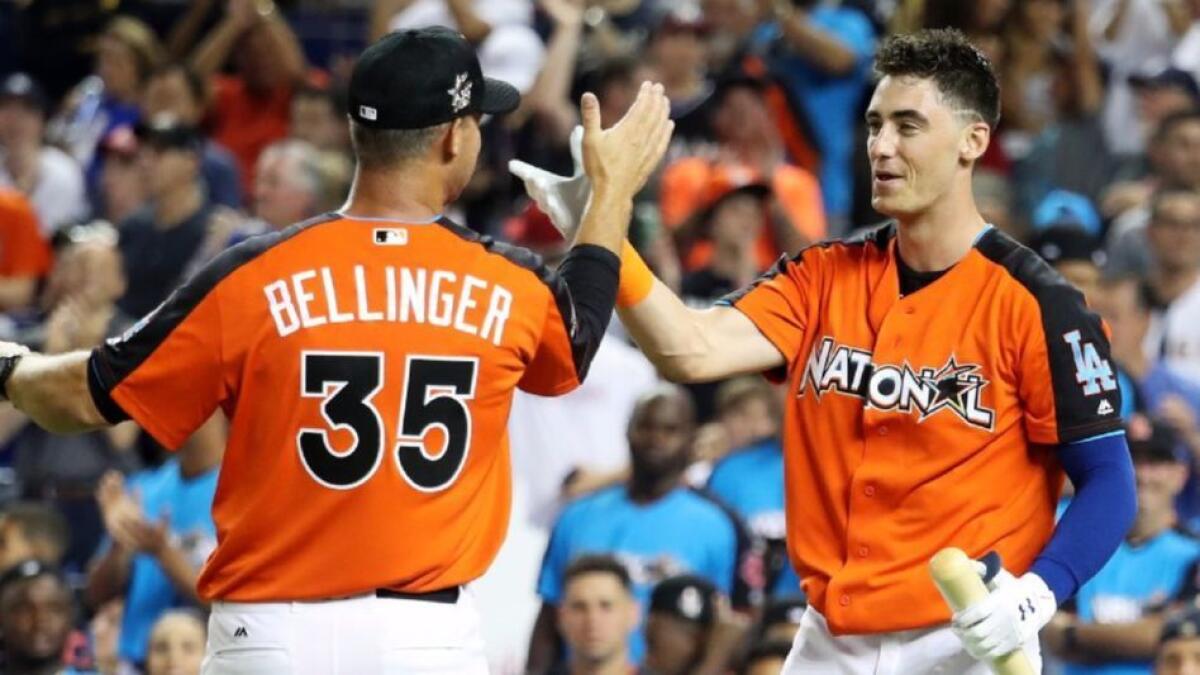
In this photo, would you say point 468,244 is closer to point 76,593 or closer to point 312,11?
point 76,593

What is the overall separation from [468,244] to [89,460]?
551cm

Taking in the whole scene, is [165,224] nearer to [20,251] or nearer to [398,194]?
[20,251]

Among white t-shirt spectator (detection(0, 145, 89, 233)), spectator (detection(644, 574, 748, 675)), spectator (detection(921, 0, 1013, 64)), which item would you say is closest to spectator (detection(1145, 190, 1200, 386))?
spectator (detection(921, 0, 1013, 64))

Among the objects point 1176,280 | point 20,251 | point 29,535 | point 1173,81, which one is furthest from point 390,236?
point 20,251

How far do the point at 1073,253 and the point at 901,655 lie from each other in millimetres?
4314

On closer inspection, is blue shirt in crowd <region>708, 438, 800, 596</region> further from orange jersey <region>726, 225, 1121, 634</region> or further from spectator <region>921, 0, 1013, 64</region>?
orange jersey <region>726, 225, 1121, 634</region>

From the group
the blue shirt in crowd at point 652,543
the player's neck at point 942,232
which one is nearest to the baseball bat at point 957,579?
the player's neck at point 942,232

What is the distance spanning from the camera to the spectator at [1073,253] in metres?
9.03

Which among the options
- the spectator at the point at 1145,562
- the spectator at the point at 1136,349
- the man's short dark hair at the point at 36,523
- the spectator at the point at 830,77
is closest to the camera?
the spectator at the point at 1145,562

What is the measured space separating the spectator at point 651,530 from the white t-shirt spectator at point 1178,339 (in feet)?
7.43

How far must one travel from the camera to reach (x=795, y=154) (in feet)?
39.7

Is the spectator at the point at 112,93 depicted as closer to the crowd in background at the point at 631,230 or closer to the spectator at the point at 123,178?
the crowd in background at the point at 631,230

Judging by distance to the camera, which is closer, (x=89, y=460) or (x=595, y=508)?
(x=595, y=508)

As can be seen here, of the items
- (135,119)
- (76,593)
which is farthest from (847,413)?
(135,119)
